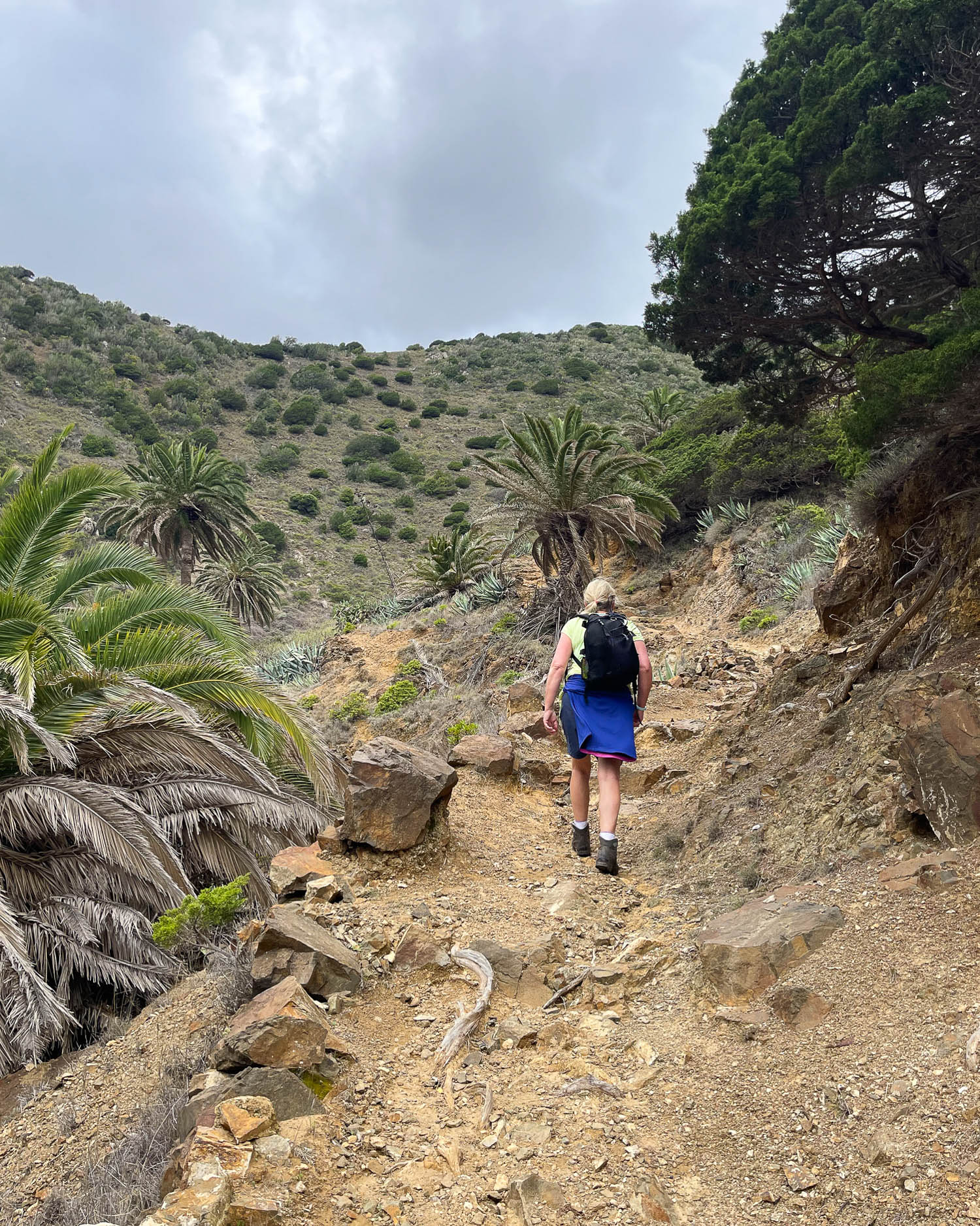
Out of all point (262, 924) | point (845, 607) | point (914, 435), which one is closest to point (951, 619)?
point (914, 435)

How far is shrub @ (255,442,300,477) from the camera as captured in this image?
1674 inches

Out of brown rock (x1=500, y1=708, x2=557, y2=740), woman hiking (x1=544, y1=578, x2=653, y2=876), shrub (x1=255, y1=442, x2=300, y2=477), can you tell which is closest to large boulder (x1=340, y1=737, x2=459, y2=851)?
woman hiking (x1=544, y1=578, x2=653, y2=876)

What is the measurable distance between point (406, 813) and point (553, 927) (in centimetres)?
129

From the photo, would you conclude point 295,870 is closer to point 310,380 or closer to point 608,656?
point 608,656

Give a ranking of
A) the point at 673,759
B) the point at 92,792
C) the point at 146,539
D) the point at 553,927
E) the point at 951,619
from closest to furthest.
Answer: the point at 553,927, the point at 951,619, the point at 92,792, the point at 673,759, the point at 146,539

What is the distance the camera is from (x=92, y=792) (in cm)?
630

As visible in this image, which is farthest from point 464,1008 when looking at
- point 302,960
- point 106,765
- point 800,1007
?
point 106,765

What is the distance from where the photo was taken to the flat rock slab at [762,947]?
10.6 ft

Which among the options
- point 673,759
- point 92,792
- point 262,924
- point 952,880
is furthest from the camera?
point 673,759

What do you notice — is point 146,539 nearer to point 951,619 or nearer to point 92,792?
point 92,792

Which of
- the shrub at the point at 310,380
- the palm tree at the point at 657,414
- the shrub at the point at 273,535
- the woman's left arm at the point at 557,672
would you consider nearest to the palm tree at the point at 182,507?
the shrub at the point at 273,535

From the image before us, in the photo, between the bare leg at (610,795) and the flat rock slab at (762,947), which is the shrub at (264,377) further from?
the flat rock slab at (762,947)

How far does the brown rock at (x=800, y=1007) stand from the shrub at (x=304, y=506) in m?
38.2

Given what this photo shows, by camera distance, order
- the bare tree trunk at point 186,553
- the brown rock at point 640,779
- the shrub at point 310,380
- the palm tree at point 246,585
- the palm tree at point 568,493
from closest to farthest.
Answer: the brown rock at point 640,779, the palm tree at point 568,493, the bare tree trunk at point 186,553, the palm tree at point 246,585, the shrub at point 310,380
